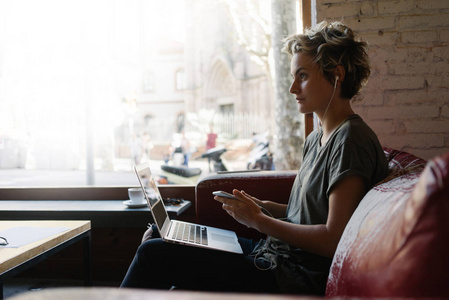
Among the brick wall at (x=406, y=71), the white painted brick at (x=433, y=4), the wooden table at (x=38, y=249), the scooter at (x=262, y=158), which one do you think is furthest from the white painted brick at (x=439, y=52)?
the scooter at (x=262, y=158)

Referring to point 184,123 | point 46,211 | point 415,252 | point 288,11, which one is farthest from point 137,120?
point 415,252

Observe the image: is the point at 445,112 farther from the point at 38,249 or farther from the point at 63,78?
the point at 63,78

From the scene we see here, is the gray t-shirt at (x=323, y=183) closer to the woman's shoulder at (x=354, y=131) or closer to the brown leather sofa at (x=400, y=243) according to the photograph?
the woman's shoulder at (x=354, y=131)

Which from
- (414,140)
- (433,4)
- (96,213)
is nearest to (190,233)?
(96,213)

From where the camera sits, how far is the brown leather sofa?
1.51 feet

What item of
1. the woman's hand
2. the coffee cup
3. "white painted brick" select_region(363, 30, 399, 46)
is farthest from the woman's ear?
the coffee cup

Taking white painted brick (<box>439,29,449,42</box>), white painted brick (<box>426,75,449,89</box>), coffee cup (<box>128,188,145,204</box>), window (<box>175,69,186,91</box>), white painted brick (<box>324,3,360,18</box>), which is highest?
window (<box>175,69,186,91</box>)

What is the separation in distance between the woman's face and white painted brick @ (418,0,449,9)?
42.8 inches

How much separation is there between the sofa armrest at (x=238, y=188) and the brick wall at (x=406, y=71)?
2.15 feet

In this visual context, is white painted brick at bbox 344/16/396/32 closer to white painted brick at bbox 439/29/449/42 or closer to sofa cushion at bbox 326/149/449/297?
white painted brick at bbox 439/29/449/42

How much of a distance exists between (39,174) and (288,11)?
3.40 metres

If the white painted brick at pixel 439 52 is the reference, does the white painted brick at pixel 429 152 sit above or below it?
below

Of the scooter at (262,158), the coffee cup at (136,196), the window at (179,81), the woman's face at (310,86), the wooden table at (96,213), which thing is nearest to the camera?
the woman's face at (310,86)

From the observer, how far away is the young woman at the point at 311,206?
42.3 inches
